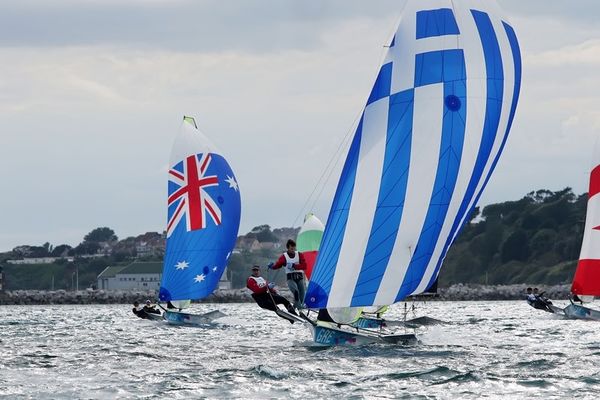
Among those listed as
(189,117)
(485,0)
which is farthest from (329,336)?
(189,117)

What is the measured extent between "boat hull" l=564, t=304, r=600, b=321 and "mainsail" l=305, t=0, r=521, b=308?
2372cm

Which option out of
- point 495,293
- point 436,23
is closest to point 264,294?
point 436,23

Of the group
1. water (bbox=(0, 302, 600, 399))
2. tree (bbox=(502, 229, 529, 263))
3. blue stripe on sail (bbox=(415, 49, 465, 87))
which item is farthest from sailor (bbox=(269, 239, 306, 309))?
tree (bbox=(502, 229, 529, 263))

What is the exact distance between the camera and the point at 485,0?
29.9 metres

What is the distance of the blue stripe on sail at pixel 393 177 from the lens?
2947 centimetres

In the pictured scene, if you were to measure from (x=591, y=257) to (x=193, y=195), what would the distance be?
1502cm

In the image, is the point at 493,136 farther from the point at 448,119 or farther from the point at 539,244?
the point at 539,244

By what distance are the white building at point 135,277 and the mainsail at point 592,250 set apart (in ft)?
424

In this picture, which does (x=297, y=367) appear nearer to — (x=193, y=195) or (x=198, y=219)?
(x=198, y=219)

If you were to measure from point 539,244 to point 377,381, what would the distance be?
435ft

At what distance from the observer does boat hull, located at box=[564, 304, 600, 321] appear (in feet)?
170

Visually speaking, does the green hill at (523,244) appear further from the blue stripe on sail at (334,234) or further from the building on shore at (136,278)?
the blue stripe on sail at (334,234)

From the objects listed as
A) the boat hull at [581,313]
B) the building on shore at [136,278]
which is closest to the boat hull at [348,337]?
the boat hull at [581,313]

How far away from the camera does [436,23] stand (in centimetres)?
2953
